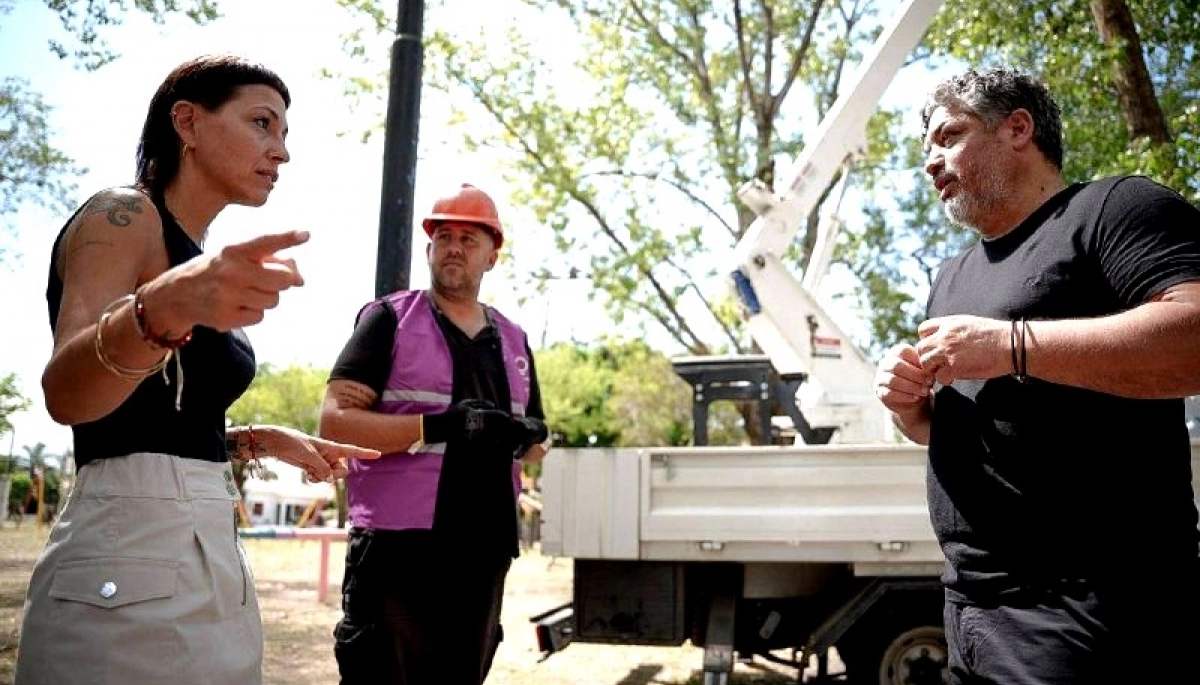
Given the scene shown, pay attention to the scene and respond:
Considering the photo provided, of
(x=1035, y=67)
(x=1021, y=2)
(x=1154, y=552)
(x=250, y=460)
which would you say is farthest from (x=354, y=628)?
(x=1035, y=67)

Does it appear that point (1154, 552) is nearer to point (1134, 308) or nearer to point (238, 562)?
point (1134, 308)

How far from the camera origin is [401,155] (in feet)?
11.5

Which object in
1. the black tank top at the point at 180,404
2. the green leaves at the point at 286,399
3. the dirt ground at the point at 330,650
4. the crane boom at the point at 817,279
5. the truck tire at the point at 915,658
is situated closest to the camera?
the black tank top at the point at 180,404

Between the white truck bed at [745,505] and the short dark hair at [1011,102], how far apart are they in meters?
2.96

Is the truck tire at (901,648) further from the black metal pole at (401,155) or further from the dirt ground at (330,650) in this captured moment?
the black metal pole at (401,155)

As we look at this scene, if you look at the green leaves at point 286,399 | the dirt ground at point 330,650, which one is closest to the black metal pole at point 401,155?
the dirt ground at point 330,650

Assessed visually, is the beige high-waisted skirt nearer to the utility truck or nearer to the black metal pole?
the black metal pole

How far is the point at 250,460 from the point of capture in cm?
211

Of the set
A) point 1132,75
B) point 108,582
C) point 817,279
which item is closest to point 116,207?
point 108,582

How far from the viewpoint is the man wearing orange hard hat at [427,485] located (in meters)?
2.73

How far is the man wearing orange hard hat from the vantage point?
2.73 m

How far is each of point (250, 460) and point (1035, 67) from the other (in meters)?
10.2

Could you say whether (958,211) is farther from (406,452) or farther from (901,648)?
(901,648)

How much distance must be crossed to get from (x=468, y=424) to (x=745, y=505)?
2591mm
